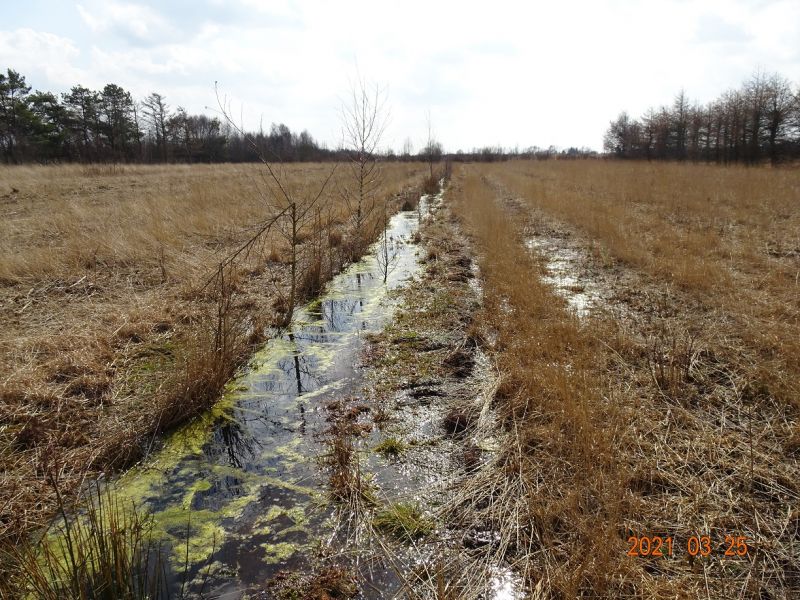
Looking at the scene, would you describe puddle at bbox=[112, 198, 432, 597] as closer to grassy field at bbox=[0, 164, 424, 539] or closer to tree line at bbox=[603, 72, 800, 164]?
grassy field at bbox=[0, 164, 424, 539]

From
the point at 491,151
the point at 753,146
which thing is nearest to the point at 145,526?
Result: the point at 753,146

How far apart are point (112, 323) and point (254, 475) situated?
10.8ft

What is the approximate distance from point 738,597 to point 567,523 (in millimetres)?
759

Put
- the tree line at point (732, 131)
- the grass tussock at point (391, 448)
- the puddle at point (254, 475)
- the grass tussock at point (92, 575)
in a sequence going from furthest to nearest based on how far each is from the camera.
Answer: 1. the tree line at point (732, 131)
2. the grass tussock at point (391, 448)
3. the puddle at point (254, 475)
4. the grass tussock at point (92, 575)

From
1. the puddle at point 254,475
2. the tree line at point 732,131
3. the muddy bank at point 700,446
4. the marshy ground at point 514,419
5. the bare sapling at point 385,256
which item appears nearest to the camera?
the muddy bank at point 700,446

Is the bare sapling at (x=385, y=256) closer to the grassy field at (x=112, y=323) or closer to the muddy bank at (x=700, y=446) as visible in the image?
the grassy field at (x=112, y=323)

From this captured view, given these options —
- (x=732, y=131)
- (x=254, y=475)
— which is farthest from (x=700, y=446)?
(x=732, y=131)

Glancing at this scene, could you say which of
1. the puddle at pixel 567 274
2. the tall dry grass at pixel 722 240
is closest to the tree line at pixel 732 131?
the tall dry grass at pixel 722 240

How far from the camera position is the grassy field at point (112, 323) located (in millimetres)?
3150

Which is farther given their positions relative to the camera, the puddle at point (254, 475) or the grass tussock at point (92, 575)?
the puddle at point (254, 475)

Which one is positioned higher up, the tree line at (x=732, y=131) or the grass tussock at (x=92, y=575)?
the tree line at (x=732, y=131)
